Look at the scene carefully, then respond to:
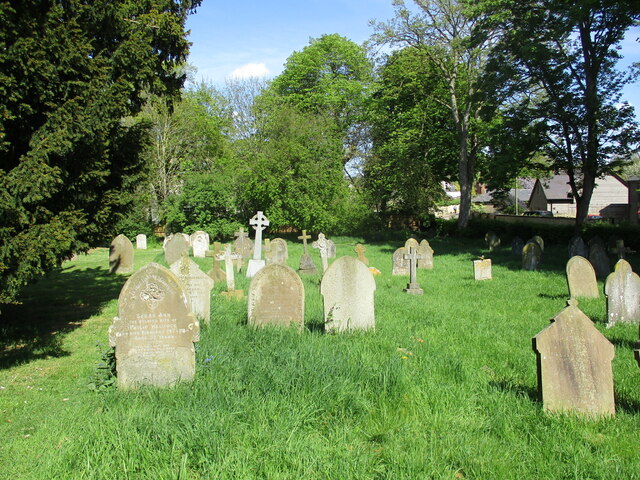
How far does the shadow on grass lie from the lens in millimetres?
7938

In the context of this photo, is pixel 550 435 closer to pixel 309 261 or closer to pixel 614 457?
pixel 614 457

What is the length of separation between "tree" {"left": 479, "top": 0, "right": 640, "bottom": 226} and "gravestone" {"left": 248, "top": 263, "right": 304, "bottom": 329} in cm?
1791

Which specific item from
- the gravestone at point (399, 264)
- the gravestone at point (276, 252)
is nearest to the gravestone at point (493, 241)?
the gravestone at point (399, 264)

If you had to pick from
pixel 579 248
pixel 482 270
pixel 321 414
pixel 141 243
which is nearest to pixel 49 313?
pixel 321 414

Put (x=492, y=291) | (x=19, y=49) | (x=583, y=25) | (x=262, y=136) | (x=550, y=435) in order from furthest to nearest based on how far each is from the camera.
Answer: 1. (x=262, y=136)
2. (x=583, y=25)
3. (x=492, y=291)
4. (x=19, y=49)
5. (x=550, y=435)

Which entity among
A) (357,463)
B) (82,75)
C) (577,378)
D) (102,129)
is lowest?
(357,463)

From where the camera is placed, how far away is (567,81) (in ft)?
73.3

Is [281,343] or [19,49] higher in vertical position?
[19,49]

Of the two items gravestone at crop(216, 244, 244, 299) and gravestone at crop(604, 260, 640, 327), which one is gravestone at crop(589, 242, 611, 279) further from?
gravestone at crop(216, 244, 244, 299)

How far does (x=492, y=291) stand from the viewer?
480 inches

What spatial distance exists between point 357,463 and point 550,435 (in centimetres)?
169

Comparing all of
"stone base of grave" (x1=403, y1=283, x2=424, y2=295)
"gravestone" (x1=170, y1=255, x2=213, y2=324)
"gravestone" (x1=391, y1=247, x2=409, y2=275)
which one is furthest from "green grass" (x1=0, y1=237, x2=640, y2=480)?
"gravestone" (x1=391, y1=247, x2=409, y2=275)

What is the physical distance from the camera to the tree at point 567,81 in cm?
2136

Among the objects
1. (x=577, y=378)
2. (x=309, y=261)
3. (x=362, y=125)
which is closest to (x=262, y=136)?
(x=362, y=125)
